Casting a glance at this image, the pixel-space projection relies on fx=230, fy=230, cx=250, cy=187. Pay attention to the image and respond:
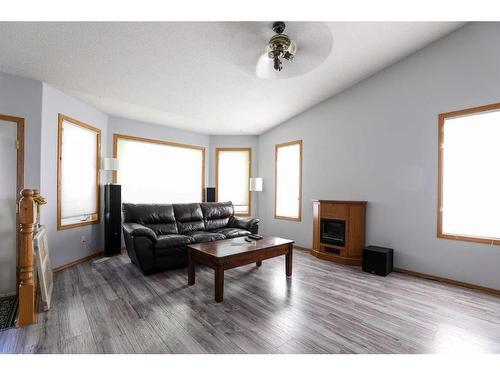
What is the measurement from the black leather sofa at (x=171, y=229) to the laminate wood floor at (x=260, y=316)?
28 centimetres

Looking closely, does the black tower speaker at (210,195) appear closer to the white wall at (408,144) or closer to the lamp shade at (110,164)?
the lamp shade at (110,164)

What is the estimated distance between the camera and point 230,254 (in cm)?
257

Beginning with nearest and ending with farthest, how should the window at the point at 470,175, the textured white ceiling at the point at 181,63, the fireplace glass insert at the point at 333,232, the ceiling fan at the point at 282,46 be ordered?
the ceiling fan at the point at 282,46 < the textured white ceiling at the point at 181,63 < the window at the point at 470,175 < the fireplace glass insert at the point at 333,232

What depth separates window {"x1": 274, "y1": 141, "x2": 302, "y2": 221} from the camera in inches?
196

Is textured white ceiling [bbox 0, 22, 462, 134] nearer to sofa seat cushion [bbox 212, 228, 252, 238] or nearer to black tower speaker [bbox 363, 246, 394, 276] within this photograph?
sofa seat cushion [bbox 212, 228, 252, 238]

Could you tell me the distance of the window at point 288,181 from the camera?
498cm

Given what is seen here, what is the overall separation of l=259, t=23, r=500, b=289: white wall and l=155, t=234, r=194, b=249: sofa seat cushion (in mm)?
2477

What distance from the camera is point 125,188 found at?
4.62 meters

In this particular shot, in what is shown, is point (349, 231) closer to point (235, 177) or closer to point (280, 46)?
point (280, 46)

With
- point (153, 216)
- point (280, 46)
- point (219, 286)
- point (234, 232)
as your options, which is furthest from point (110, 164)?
point (280, 46)

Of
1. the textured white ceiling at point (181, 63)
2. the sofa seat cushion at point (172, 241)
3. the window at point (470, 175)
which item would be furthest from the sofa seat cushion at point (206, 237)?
the window at point (470, 175)

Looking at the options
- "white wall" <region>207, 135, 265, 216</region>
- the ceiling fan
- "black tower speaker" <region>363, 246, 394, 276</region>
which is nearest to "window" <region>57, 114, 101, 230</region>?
"white wall" <region>207, 135, 265, 216</region>
